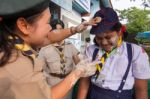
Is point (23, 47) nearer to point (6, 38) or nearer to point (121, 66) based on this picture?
point (6, 38)

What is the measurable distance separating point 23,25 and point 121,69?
102cm

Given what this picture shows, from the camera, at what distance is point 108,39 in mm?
2451

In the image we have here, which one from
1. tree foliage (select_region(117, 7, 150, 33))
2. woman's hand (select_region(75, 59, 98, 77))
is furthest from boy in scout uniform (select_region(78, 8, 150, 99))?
tree foliage (select_region(117, 7, 150, 33))

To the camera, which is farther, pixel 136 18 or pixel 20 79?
pixel 136 18

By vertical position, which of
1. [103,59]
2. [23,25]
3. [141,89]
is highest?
[23,25]

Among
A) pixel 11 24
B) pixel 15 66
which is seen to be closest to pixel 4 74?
pixel 15 66

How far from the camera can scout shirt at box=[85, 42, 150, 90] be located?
2.35 metres

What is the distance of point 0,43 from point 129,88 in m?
1.15

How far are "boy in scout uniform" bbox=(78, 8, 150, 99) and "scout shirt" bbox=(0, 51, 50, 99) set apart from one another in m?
0.93

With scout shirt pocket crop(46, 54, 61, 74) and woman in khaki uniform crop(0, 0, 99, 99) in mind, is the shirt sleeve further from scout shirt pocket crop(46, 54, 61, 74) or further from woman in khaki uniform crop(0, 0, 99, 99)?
scout shirt pocket crop(46, 54, 61, 74)

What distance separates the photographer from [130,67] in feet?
7.75

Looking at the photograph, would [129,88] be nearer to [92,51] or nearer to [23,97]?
[92,51]

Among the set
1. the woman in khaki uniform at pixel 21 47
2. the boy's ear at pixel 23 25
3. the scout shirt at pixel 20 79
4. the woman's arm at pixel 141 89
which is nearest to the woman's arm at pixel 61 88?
the woman in khaki uniform at pixel 21 47

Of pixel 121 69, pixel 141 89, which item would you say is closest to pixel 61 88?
pixel 121 69
